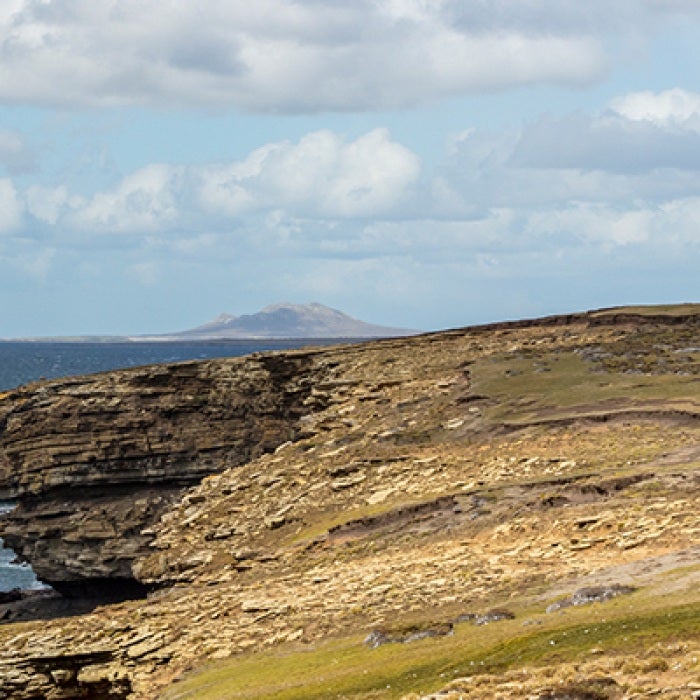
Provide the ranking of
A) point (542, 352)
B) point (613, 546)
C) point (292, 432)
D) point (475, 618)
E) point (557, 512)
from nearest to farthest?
point (475, 618), point (613, 546), point (557, 512), point (542, 352), point (292, 432)

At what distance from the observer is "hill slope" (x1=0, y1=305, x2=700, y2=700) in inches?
835

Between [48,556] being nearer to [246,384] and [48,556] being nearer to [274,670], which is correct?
[246,384]

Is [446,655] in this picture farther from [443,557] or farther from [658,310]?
[658,310]

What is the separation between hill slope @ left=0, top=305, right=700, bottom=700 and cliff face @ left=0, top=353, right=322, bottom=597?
9235 mm

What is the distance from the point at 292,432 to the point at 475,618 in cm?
3756

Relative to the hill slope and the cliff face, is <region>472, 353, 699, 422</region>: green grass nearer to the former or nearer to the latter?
the hill slope

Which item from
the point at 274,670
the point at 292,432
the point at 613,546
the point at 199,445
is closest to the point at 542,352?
the point at 292,432

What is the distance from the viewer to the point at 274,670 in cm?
2534

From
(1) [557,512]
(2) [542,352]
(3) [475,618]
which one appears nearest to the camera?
(3) [475,618]

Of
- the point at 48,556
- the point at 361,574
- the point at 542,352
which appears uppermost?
the point at 542,352

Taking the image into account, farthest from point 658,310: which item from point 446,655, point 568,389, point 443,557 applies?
point 446,655

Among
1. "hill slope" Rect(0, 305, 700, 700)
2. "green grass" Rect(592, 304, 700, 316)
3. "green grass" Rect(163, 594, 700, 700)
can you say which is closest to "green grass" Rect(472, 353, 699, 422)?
"hill slope" Rect(0, 305, 700, 700)

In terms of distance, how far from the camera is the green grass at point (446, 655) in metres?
19.9

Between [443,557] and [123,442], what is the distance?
3592cm
